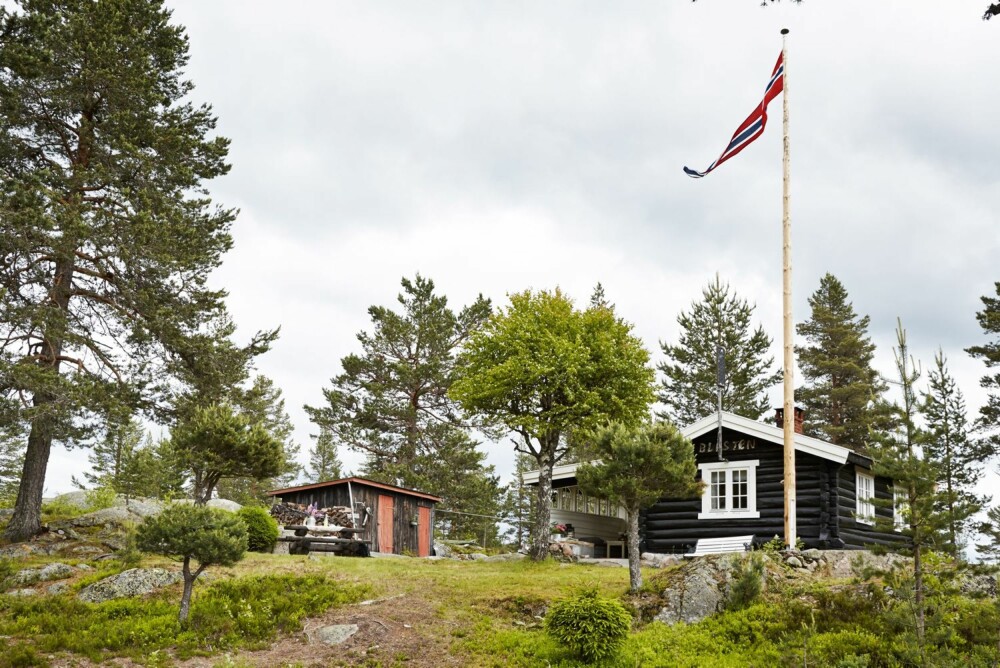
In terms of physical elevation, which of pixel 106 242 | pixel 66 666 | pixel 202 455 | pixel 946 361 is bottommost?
pixel 66 666

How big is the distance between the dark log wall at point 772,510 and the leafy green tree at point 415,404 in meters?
15.4

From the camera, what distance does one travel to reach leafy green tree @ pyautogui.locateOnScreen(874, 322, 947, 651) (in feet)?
38.5

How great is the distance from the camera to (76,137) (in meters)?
24.1

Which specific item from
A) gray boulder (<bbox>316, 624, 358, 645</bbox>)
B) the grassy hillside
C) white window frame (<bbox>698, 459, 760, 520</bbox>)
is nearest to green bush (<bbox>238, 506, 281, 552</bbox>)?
the grassy hillside

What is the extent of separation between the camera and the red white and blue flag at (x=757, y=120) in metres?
20.1

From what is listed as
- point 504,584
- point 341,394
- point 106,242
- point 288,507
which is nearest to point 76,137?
point 106,242

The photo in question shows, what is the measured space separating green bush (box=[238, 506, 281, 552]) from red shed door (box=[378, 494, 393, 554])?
5965mm

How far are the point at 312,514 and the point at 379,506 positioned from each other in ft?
8.44

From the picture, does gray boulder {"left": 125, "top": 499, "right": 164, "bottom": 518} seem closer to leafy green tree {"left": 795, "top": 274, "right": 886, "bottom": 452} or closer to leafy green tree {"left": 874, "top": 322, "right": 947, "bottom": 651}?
leafy green tree {"left": 874, "top": 322, "right": 947, "bottom": 651}

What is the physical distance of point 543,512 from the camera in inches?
1076

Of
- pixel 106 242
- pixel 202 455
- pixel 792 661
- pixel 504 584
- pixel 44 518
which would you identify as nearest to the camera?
pixel 792 661

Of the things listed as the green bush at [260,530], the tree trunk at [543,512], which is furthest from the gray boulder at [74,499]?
the tree trunk at [543,512]

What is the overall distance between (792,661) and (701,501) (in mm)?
13495

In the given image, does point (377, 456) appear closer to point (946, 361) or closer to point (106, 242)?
point (106, 242)
